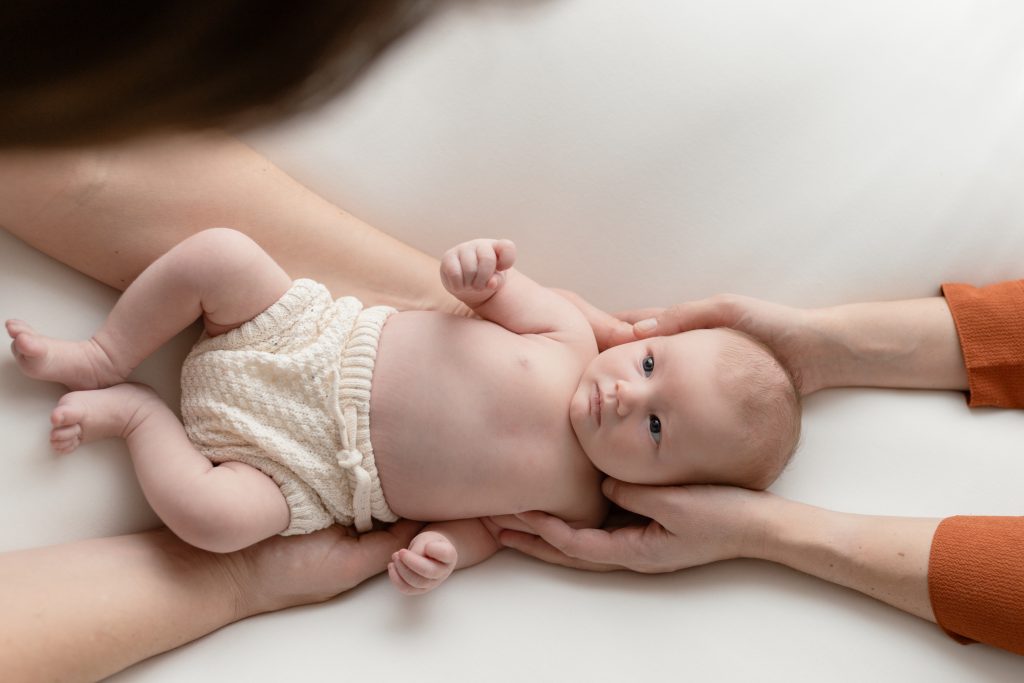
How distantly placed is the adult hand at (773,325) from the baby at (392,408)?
0.17 ft

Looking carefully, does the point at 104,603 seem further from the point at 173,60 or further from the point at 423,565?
the point at 173,60

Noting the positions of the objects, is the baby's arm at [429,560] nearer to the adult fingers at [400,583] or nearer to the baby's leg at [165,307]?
the adult fingers at [400,583]

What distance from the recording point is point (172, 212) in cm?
112

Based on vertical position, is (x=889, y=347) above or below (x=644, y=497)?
above

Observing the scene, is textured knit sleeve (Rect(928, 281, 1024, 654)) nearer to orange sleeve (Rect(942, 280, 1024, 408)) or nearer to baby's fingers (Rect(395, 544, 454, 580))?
orange sleeve (Rect(942, 280, 1024, 408))

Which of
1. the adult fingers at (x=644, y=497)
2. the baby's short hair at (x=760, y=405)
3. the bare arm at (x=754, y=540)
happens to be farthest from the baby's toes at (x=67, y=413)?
the baby's short hair at (x=760, y=405)

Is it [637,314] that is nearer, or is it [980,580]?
[980,580]

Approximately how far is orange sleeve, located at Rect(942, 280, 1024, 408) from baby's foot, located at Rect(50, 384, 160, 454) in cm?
113

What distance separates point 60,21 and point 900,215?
116 cm

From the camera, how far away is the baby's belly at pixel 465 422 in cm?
117

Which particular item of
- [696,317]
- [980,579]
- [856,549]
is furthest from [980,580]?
[696,317]

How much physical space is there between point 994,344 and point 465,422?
0.76 meters

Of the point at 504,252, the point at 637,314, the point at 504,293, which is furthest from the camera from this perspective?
the point at 637,314

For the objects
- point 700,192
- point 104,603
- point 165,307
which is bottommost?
point 104,603
